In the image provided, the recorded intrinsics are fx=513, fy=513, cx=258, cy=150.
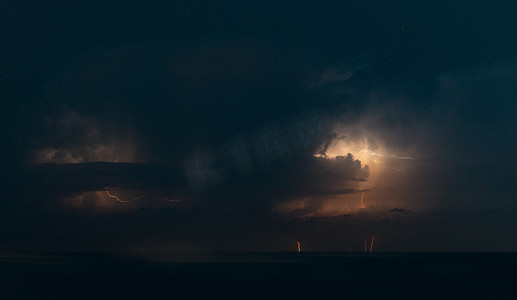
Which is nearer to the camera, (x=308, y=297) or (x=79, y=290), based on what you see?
(x=308, y=297)

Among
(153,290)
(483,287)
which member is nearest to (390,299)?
(483,287)

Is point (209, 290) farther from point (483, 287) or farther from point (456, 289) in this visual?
point (483, 287)

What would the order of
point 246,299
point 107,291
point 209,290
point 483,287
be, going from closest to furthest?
1. point 246,299
2. point 107,291
3. point 209,290
4. point 483,287

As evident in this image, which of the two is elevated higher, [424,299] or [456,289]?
[456,289]

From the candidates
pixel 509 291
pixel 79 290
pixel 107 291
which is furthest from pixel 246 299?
pixel 509 291

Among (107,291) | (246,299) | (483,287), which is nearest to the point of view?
(246,299)

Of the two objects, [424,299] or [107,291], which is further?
[107,291]

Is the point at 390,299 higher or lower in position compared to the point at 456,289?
lower

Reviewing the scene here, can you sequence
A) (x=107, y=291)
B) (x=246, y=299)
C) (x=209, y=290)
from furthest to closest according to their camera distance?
(x=209, y=290) < (x=107, y=291) < (x=246, y=299)

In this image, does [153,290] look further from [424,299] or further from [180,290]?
[424,299]
